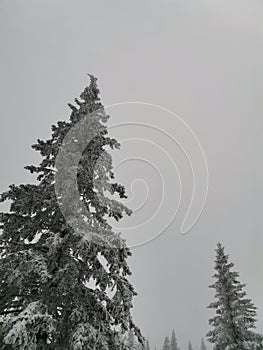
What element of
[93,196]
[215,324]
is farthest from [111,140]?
[215,324]

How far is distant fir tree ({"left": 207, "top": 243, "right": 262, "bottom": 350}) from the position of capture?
70.2ft

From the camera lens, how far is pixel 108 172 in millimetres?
9828

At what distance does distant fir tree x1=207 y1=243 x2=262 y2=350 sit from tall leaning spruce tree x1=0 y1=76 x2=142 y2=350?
1653cm

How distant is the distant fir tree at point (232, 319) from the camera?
70.2 feet

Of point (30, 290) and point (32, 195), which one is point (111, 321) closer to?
point (30, 290)

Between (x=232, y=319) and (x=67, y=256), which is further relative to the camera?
(x=232, y=319)

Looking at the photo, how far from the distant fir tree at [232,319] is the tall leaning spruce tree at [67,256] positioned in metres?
16.5

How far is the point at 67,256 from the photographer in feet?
27.8

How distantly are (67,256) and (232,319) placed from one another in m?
18.5

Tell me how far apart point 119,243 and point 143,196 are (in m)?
6.95

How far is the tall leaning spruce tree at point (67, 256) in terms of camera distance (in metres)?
7.25

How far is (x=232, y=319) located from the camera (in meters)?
22.0

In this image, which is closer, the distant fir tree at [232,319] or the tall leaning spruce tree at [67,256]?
the tall leaning spruce tree at [67,256]

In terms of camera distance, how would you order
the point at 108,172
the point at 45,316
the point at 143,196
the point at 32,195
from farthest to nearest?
1. the point at 143,196
2. the point at 108,172
3. the point at 32,195
4. the point at 45,316
